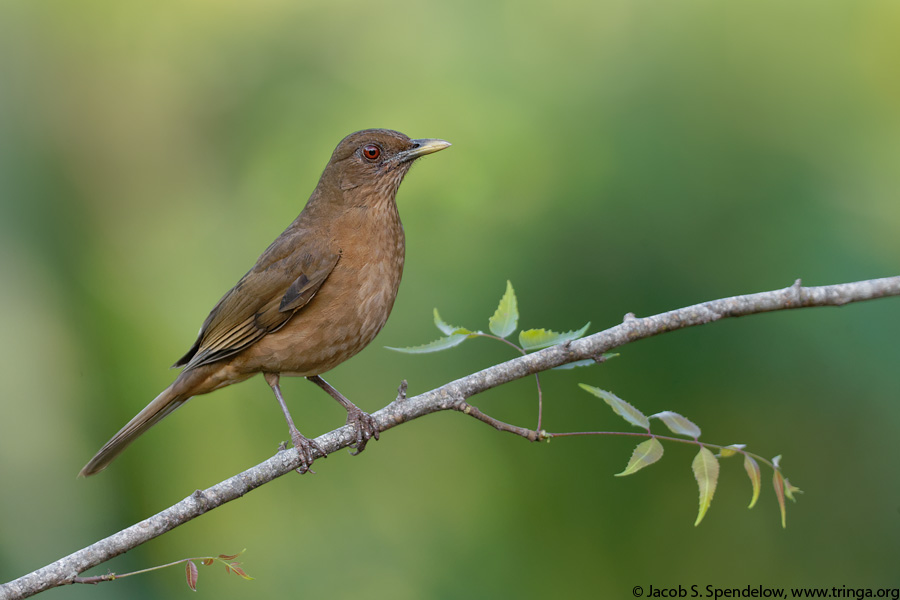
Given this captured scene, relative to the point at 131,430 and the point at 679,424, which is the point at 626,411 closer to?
the point at 679,424

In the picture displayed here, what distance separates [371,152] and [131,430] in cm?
166

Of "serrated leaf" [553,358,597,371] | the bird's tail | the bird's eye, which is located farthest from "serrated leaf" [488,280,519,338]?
the bird's tail

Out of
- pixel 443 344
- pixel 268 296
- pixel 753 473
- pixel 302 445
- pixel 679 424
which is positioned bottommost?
pixel 753 473

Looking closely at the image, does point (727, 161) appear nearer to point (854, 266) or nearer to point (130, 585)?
point (854, 266)

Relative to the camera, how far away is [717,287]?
4.92m

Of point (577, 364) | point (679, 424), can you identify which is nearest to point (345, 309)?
point (577, 364)

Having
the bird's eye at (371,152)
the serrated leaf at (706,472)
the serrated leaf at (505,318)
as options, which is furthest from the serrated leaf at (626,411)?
the bird's eye at (371,152)

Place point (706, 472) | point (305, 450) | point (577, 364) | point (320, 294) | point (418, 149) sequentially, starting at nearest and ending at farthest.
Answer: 1. point (706, 472)
2. point (577, 364)
3. point (305, 450)
4. point (320, 294)
5. point (418, 149)

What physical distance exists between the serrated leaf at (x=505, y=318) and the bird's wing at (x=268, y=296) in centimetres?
97

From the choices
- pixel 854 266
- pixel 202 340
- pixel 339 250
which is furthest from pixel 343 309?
pixel 854 266

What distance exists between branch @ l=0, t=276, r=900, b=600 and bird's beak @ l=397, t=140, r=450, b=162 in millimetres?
1246

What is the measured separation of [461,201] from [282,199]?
116 centimetres

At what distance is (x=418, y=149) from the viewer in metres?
3.88

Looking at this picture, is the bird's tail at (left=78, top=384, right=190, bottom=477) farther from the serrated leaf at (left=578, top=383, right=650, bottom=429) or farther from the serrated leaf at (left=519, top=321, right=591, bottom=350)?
the serrated leaf at (left=578, top=383, right=650, bottom=429)
